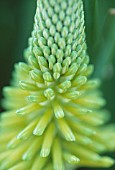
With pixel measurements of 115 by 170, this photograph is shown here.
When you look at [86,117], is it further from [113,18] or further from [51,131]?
[113,18]

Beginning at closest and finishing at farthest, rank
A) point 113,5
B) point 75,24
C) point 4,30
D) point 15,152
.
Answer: point 75,24 < point 15,152 < point 113,5 < point 4,30

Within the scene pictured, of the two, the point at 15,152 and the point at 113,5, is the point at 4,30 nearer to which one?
the point at 113,5

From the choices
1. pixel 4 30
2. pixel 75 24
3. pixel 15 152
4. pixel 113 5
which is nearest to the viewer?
pixel 75 24

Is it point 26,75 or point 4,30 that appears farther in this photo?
point 4,30

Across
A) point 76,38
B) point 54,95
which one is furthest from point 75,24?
point 54,95

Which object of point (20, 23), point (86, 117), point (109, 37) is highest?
point (20, 23)

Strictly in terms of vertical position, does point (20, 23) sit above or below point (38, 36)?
above
